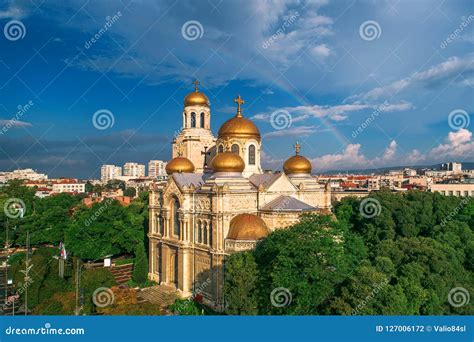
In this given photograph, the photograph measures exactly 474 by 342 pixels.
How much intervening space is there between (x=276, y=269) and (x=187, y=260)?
11286 mm

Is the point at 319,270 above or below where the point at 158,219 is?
below

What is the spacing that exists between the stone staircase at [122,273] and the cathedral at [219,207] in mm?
3022

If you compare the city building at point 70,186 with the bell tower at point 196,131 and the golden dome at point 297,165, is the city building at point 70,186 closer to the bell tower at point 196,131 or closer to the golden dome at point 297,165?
the bell tower at point 196,131

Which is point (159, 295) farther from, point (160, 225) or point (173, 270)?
point (160, 225)

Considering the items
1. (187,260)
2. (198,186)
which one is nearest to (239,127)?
(198,186)

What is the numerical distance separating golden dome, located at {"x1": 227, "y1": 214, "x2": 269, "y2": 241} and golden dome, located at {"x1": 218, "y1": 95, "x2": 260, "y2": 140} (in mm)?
8850

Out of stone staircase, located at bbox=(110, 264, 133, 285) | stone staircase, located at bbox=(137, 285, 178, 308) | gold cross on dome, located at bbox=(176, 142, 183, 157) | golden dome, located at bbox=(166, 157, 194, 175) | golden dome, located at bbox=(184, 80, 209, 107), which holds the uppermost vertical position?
golden dome, located at bbox=(184, 80, 209, 107)

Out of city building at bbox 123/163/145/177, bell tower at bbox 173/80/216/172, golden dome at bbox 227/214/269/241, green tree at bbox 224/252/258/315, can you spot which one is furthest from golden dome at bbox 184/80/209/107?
city building at bbox 123/163/145/177

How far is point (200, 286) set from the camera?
28000mm

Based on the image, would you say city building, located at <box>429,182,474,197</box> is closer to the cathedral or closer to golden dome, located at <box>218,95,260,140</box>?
the cathedral

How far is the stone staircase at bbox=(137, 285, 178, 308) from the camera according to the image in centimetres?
2870

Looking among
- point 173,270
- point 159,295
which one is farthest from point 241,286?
point 173,270

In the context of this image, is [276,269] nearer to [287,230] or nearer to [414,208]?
[287,230]

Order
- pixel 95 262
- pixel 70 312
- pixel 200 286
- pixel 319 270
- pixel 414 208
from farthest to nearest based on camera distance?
1. pixel 95 262
2. pixel 414 208
3. pixel 200 286
4. pixel 70 312
5. pixel 319 270
